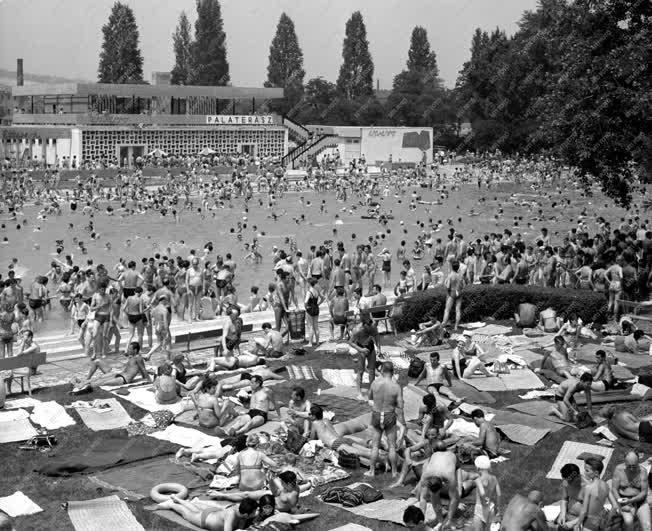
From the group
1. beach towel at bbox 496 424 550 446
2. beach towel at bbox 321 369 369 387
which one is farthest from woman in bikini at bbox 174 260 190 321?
beach towel at bbox 496 424 550 446

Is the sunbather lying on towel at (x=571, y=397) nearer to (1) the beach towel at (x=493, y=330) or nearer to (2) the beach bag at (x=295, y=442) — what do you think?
(2) the beach bag at (x=295, y=442)

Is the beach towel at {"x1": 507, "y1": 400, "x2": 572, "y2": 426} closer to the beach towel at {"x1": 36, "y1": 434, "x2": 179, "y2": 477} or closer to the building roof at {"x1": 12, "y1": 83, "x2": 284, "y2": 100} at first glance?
the beach towel at {"x1": 36, "y1": 434, "x2": 179, "y2": 477}

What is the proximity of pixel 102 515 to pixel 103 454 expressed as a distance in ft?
5.36

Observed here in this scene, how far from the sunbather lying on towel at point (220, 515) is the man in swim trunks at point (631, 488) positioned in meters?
3.04

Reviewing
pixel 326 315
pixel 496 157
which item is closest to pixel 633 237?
pixel 326 315

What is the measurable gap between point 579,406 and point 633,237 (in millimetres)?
12085

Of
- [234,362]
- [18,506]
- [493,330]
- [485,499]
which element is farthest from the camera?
[493,330]

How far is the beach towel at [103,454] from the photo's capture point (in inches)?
377

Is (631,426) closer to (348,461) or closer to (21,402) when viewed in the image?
(348,461)

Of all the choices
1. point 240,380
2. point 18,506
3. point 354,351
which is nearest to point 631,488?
point 18,506

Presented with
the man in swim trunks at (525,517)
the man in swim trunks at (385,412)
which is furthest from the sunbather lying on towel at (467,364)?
the man in swim trunks at (525,517)

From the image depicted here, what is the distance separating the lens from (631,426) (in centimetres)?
1008

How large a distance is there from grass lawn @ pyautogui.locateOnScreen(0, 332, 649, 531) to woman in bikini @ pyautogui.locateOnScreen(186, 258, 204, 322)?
7140mm

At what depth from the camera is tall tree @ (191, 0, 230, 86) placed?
7962 cm
